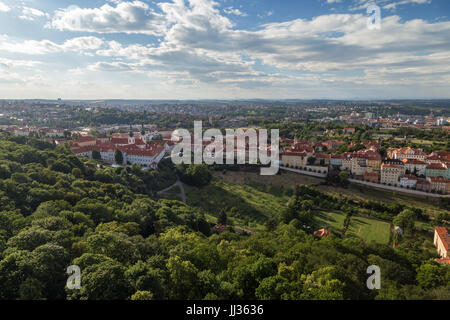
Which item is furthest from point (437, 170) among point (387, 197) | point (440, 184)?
point (387, 197)

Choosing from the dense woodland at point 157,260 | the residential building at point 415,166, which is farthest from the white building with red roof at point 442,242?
the residential building at point 415,166

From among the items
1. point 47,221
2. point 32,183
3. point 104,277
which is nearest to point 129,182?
point 32,183

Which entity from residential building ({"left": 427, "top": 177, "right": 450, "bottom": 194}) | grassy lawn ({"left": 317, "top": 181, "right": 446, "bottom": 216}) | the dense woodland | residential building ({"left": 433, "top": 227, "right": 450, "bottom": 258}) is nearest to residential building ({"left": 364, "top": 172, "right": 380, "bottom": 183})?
grassy lawn ({"left": 317, "top": 181, "right": 446, "bottom": 216})

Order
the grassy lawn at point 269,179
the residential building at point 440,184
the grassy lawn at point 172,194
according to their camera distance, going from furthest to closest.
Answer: the grassy lawn at point 269,179, the residential building at point 440,184, the grassy lawn at point 172,194

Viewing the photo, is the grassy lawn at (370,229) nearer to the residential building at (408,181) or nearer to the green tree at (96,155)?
the residential building at (408,181)

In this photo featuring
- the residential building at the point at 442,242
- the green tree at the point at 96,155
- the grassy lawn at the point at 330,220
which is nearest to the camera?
the residential building at the point at 442,242
